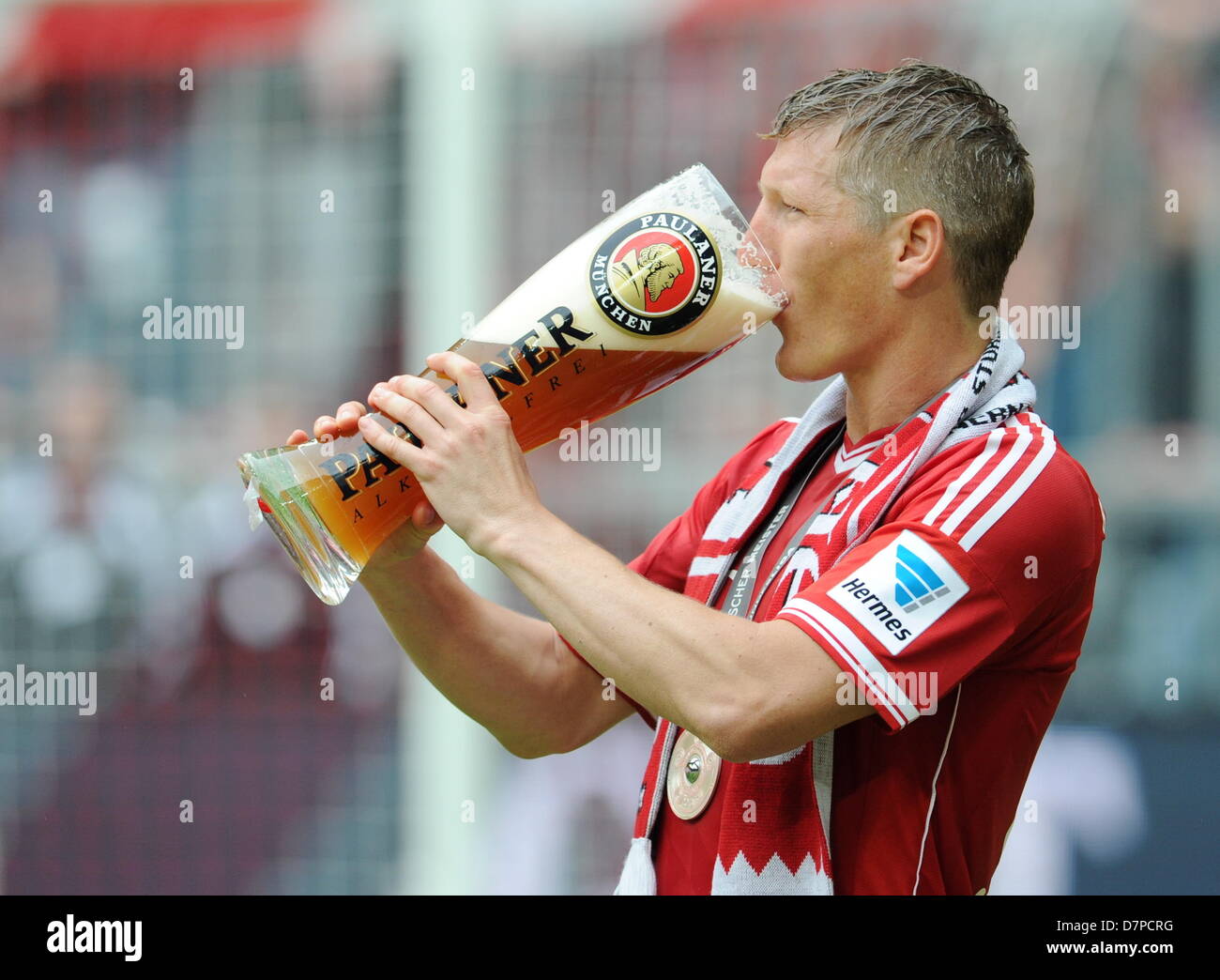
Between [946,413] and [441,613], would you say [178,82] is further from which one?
[946,413]

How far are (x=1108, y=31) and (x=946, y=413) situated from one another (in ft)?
8.52

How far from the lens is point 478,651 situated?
1.78 metres

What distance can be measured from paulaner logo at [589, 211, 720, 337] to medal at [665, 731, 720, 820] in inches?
18.1

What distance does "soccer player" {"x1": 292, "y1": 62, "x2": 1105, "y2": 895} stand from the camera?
133 centimetres
